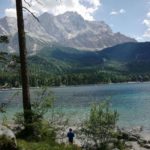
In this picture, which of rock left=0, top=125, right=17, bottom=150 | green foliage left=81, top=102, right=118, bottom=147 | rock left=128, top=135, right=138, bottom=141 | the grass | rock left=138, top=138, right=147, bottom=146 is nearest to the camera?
rock left=0, top=125, right=17, bottom=150

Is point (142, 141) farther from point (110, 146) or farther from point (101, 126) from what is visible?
point (101, 126)

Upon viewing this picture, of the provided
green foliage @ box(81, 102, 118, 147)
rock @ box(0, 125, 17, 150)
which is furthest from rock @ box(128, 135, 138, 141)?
rock @ box(0, 125, 17, 150)

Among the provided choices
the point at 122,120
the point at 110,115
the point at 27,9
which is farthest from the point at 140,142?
the point at 122,120

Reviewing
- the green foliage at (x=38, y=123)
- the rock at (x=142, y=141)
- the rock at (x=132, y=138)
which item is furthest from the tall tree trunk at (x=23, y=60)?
the rock at (x=132, y=138)

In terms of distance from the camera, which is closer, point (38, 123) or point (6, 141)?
point (6, 141)

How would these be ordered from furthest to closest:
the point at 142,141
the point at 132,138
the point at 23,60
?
the point at 132,138 → the point at 142,141 → the point at 23,60

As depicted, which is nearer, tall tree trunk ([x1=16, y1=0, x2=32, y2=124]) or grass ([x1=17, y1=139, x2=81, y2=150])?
grass ([x1=17, y1=139, x2=81, y2=150])

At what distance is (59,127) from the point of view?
2547 cm

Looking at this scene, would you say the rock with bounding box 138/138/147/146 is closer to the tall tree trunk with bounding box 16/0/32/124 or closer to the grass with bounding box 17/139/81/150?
the grass with bounding box 17/139/81/150

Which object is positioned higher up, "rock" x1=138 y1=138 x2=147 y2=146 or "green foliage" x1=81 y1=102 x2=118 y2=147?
"green foliage" x1=81 y1=102 x2=118 y2=147

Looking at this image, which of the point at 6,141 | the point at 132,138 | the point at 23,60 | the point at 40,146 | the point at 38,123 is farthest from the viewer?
the point at 132,138

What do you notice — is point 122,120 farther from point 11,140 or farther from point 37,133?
point 11,140

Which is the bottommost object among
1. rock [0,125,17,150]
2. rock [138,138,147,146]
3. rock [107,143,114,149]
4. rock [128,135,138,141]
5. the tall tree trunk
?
rock [138,138,147,146]

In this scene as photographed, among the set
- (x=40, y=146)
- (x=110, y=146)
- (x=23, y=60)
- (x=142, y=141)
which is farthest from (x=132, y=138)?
(x=40, y=146)
